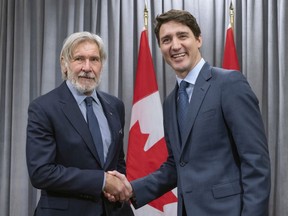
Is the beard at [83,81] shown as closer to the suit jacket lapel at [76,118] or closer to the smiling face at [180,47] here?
the suit jacket lapel at [76,118]

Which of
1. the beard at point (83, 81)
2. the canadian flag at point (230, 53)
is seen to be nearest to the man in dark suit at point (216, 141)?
the beard at point (83, 81)

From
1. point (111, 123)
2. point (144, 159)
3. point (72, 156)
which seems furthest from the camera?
point (144, 159)

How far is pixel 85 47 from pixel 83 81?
180mm

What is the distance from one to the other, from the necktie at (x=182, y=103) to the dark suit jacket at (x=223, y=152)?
48 millimetres

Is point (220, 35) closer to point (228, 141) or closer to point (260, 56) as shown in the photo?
point (260, 56)

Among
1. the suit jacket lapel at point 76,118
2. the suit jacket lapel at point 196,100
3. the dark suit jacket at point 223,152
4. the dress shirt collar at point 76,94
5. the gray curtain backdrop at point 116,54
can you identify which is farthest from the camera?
the gray curtain backdrop at point 116,54

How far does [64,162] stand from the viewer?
2.09 metres

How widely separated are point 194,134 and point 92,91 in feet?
2.28

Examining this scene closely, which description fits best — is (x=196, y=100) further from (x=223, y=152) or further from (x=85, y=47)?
(x=85, y=47)

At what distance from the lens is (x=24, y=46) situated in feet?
13.6

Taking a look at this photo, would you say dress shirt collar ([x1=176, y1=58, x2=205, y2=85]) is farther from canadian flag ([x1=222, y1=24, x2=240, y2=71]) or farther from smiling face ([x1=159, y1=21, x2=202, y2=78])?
canadian flag ([x1=222, y1=24, x2=240, y2=71])

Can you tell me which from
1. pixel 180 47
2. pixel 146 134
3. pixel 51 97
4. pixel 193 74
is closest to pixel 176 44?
pixel 180 47

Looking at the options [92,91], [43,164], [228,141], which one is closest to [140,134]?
[92,91]

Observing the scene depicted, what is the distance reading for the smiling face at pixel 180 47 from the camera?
1.98 metres
